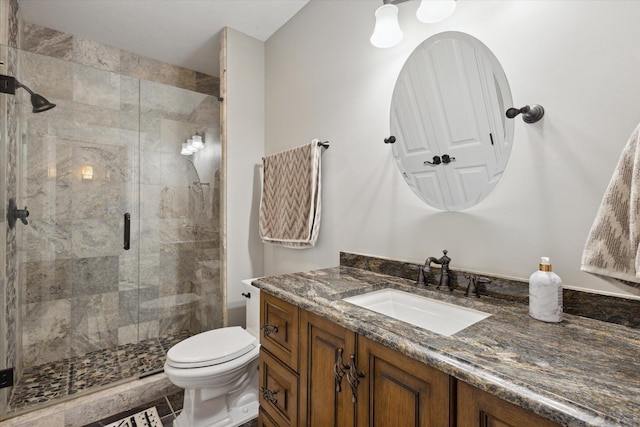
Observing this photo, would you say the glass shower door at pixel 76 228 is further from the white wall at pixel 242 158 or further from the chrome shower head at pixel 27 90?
A: the white wall at pixel 242 158

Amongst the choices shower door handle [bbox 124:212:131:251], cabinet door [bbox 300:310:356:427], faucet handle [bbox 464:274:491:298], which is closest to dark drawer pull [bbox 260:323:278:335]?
cabinet door [bbox 300:310:356:427]

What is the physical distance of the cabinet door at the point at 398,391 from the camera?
2.15ft

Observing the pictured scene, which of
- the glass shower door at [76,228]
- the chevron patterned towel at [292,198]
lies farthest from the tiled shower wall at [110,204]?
the chevron patterned towel at [292,198]

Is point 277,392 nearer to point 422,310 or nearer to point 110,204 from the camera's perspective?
point 422,310

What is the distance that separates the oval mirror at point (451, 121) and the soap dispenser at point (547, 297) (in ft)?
1.22

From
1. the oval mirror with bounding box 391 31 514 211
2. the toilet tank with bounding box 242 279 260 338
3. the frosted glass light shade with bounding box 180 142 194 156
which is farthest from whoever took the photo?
the frosted glass light shade with bounding box 180 142 194 156

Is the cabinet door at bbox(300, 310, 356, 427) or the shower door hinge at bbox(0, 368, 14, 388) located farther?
the shower door hinge at bbox(0, 368, 14, 388)

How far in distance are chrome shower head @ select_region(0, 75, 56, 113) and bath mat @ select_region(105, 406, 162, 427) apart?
2.03 m

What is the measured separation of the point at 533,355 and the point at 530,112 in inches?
30.2

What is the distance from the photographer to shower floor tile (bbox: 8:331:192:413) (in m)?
1.77

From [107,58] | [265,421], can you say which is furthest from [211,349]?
[107,58]

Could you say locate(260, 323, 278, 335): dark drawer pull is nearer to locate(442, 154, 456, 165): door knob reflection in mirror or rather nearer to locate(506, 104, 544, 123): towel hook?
locate(442, 154, 456, 165): door knob reflection in mirror

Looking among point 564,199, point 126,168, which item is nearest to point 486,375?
point 564,199

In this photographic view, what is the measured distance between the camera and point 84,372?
80.3 inches
